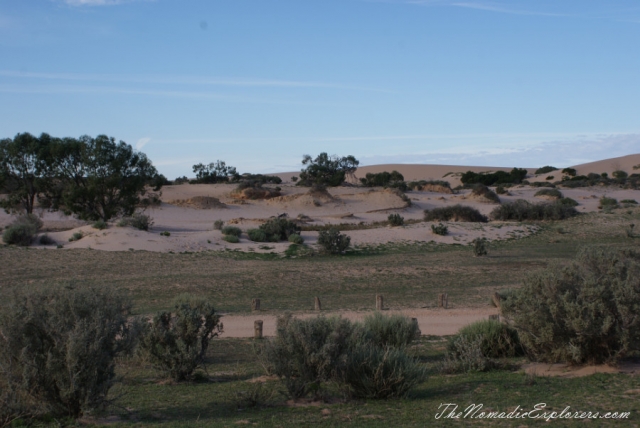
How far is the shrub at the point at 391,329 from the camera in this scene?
37.4 ft

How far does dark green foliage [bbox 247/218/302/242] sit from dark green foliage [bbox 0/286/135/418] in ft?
95.9

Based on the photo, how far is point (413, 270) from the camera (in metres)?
26.9

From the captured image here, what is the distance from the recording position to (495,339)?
38.1 ft

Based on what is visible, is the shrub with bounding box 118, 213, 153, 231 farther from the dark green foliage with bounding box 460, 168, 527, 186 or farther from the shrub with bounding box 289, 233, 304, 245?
the dark green foliage with bounding box 460, 168, 527, 186

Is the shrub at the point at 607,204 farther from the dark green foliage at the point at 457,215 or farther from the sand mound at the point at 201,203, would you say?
the sand mound at the point at 201,203

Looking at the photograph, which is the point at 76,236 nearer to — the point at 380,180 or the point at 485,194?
the point at 485,194

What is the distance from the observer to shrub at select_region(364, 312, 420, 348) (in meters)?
11.4

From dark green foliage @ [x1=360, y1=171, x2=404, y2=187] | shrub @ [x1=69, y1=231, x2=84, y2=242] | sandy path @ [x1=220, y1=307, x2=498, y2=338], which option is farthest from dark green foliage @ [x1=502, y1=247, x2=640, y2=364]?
dark green foliage @ [x1=360, y1=171, x2=404, y2=187]

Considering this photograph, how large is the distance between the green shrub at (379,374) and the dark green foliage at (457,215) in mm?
39381

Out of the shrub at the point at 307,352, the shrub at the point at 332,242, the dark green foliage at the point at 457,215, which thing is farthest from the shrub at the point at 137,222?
the shrub at the point at 307,352

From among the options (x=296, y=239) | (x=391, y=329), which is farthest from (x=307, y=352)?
(x=296, y=239)

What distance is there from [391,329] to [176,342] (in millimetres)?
3886

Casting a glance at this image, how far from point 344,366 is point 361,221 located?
4362cm

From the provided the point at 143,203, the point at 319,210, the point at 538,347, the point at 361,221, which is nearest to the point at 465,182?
the point at 319,210
